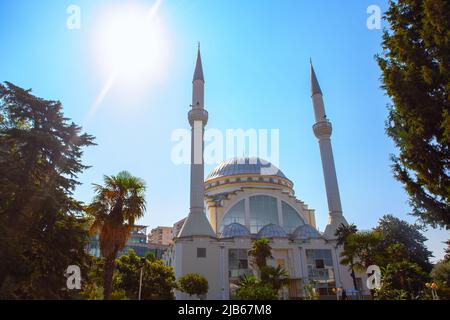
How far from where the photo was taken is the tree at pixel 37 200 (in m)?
14.7

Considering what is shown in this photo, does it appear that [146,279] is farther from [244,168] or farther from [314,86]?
[314,86]

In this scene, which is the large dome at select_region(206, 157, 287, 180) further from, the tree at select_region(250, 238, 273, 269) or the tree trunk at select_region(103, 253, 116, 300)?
the tree trunk at select_region(103, 253, 116, 300)

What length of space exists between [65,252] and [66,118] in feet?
26.2

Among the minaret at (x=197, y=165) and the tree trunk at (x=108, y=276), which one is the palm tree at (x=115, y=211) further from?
the minaret at (x=197, y=165)

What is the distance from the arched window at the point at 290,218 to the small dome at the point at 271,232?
5.33 m

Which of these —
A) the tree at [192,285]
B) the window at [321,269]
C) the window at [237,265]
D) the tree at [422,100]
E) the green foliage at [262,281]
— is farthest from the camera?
the window at [321,269]

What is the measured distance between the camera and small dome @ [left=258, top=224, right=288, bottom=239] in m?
40.0

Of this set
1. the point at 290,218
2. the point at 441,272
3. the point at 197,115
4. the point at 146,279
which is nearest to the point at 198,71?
the point at 197,115

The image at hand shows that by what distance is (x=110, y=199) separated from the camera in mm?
15102

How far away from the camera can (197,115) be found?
41.9m

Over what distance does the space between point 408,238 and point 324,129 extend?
57.5ft

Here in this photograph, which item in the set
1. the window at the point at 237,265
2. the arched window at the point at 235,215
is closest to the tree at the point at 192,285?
the window at the point at 237,265

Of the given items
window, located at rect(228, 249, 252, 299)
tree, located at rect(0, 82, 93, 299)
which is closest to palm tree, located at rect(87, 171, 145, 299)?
tree, located at rect(0, 82, 93, 299)
